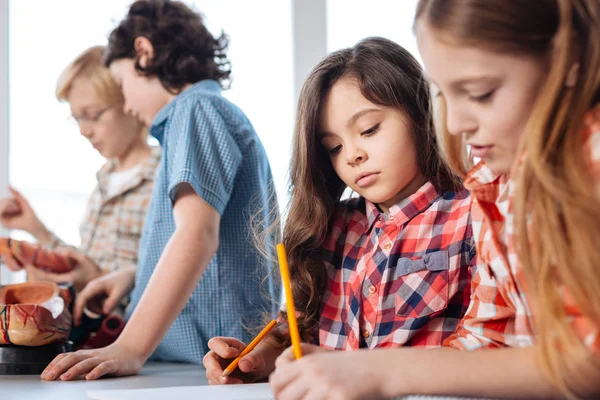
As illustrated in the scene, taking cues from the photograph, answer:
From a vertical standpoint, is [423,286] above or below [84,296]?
above

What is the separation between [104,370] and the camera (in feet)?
3.33

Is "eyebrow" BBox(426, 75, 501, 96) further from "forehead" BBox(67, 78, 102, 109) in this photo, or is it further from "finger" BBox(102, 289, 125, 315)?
"forehead" BBox(67, 78, 102, 109)

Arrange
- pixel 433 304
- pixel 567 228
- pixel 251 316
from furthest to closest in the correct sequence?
pixel 251 316 → pixel 433 304 → pixel 567 228

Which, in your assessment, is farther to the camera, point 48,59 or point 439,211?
point 48,59

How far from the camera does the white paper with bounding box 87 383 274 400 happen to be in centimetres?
76

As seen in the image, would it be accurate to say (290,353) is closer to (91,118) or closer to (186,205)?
(186,205)

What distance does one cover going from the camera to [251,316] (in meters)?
1.31

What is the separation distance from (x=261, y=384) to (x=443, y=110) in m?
0.37

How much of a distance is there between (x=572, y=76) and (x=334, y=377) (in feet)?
1.04

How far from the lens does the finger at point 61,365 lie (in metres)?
1.01

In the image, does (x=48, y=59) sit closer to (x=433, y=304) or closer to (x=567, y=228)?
(x=433, y=304)

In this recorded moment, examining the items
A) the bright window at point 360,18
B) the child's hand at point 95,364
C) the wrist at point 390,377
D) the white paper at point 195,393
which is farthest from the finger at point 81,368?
the bright window at point 360,18

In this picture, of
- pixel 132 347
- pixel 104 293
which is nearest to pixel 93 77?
pixel 104 293

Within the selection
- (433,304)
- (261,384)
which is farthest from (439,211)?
(261,384)
